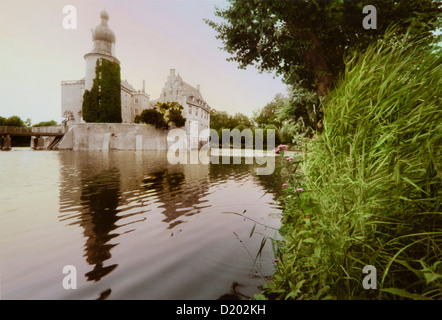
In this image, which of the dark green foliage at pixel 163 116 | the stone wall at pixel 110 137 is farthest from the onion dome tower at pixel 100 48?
the dark green foliage at pixel 163 116

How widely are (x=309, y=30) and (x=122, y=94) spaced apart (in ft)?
137

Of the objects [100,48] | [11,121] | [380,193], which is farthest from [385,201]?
[11,121]

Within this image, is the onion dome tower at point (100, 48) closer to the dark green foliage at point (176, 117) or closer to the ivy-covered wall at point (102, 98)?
the ivy-covered wall at point (102, 98)

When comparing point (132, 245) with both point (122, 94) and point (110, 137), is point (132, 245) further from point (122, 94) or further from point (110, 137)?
point (122, 94)

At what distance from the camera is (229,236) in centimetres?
361

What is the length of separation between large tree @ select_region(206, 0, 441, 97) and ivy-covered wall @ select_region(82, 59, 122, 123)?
3083cm

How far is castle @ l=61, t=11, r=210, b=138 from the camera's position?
35.3 m

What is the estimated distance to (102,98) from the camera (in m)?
33.9

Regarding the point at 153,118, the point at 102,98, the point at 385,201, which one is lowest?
the point at 385,201

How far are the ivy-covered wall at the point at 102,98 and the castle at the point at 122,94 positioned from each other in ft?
4.89

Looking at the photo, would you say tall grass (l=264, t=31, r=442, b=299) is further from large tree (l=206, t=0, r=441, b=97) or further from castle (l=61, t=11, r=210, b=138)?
castle (l=61, t=11, r=210, b=138)

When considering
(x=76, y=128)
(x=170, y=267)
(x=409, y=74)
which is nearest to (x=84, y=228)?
(x=170, y=267)
